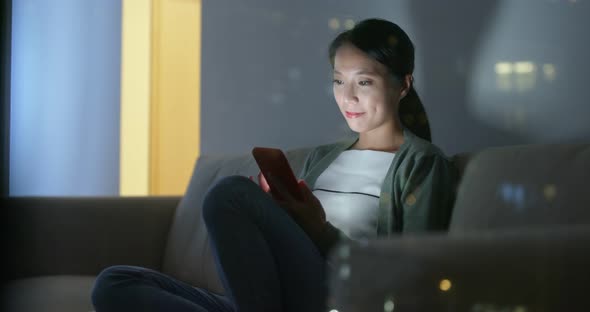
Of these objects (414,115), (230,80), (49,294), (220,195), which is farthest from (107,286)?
(230,80)

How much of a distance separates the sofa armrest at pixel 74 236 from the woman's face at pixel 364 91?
63 cm

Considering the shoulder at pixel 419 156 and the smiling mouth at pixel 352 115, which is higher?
the smiling mouth at pixel 352 115

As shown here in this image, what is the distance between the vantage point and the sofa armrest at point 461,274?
304mm

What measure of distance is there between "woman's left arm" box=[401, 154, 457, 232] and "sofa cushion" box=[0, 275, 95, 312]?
592 mm

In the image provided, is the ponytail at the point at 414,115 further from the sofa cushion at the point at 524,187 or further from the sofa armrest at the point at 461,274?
the sofa armrest at the point at 461,274

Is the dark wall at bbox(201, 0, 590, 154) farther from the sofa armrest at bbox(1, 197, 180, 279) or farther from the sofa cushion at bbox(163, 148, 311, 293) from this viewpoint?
the sofa armrest at bbox(1, 197, 180, 279)

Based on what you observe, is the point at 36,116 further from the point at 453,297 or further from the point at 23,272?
the point at 453,297

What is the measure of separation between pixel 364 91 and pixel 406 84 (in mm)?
82

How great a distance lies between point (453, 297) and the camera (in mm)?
307

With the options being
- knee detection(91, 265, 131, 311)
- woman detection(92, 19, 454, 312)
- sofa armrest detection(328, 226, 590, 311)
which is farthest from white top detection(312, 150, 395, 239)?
sofa armrest detection(328, 226, 590, 311)

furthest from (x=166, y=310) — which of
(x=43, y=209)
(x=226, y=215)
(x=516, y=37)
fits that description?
(x=43, y=209)

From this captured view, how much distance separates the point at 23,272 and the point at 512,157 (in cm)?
115

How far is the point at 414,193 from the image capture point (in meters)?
0.97

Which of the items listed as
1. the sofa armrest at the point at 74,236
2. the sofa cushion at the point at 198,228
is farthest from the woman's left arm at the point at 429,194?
the sofa armrest at the point at 74,236
